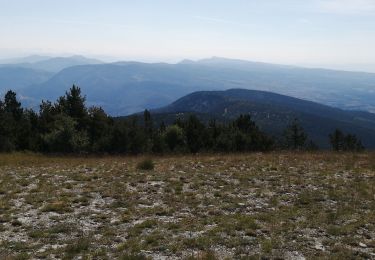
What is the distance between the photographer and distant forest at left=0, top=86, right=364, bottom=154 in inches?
1968

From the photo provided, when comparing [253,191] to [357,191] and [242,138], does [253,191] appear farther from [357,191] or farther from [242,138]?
[242,138]

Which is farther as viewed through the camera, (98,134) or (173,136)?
(173,136)

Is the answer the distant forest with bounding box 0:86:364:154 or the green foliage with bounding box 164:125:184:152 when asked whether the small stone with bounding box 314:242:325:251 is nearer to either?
the distant forest with bounding box 0:86:364:154

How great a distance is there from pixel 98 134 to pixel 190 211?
45.9m

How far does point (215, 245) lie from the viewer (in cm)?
1379

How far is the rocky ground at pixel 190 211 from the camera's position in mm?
13461

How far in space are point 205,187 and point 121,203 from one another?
5.11m

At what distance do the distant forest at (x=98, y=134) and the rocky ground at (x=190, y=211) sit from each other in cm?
1997

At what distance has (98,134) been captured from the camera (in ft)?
204

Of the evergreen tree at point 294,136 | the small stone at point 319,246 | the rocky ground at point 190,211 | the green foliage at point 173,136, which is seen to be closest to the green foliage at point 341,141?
the evergreen tree at point 294,136

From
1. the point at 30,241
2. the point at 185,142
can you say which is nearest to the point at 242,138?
the point at 185,142

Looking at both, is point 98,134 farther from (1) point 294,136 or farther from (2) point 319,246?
(1) point 294,136

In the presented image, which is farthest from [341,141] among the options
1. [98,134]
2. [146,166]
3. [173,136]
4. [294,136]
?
[146,166]

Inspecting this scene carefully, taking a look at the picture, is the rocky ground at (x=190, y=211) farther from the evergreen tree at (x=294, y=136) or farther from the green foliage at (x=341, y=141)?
the green foliage at (x=341, y=141)
